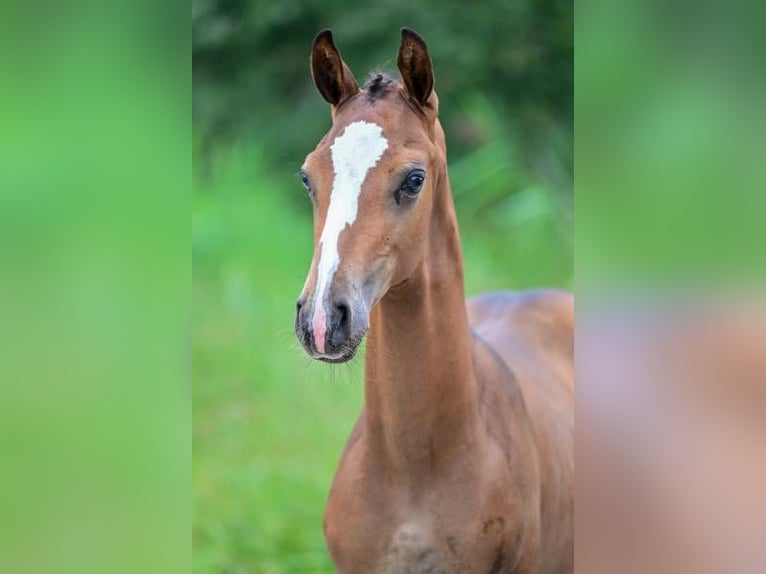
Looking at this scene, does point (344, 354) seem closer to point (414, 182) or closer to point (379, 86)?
point (414, 182)

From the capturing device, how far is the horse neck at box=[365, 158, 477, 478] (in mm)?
2162

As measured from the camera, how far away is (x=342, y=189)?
6.31 feet

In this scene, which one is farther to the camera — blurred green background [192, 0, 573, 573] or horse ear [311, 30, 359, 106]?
blurred green background [192, 0, 573, 573]

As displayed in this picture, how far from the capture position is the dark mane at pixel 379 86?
2.12 meters

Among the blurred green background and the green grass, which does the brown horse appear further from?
the blurred green background

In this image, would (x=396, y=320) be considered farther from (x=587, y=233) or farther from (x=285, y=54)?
(x=285, y=54)

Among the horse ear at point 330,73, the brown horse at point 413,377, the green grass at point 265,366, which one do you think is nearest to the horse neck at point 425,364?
the brown horse at point 413,377

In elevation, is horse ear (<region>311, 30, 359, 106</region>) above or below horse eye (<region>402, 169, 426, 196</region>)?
above

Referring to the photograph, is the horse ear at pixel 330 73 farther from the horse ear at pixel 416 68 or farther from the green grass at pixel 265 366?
the green grass at pixel 265 366

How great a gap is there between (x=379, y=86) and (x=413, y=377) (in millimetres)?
563

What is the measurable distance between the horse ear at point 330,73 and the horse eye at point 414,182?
0.28 metres

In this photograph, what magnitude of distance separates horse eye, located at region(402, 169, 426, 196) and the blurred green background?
2.53m

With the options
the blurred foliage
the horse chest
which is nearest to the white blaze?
the horse chest

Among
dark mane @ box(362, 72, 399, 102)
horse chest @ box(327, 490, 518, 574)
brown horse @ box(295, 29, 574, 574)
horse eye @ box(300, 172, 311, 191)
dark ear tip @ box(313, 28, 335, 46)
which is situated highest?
dark ear tip @ box(313, 28, 335, 46)
